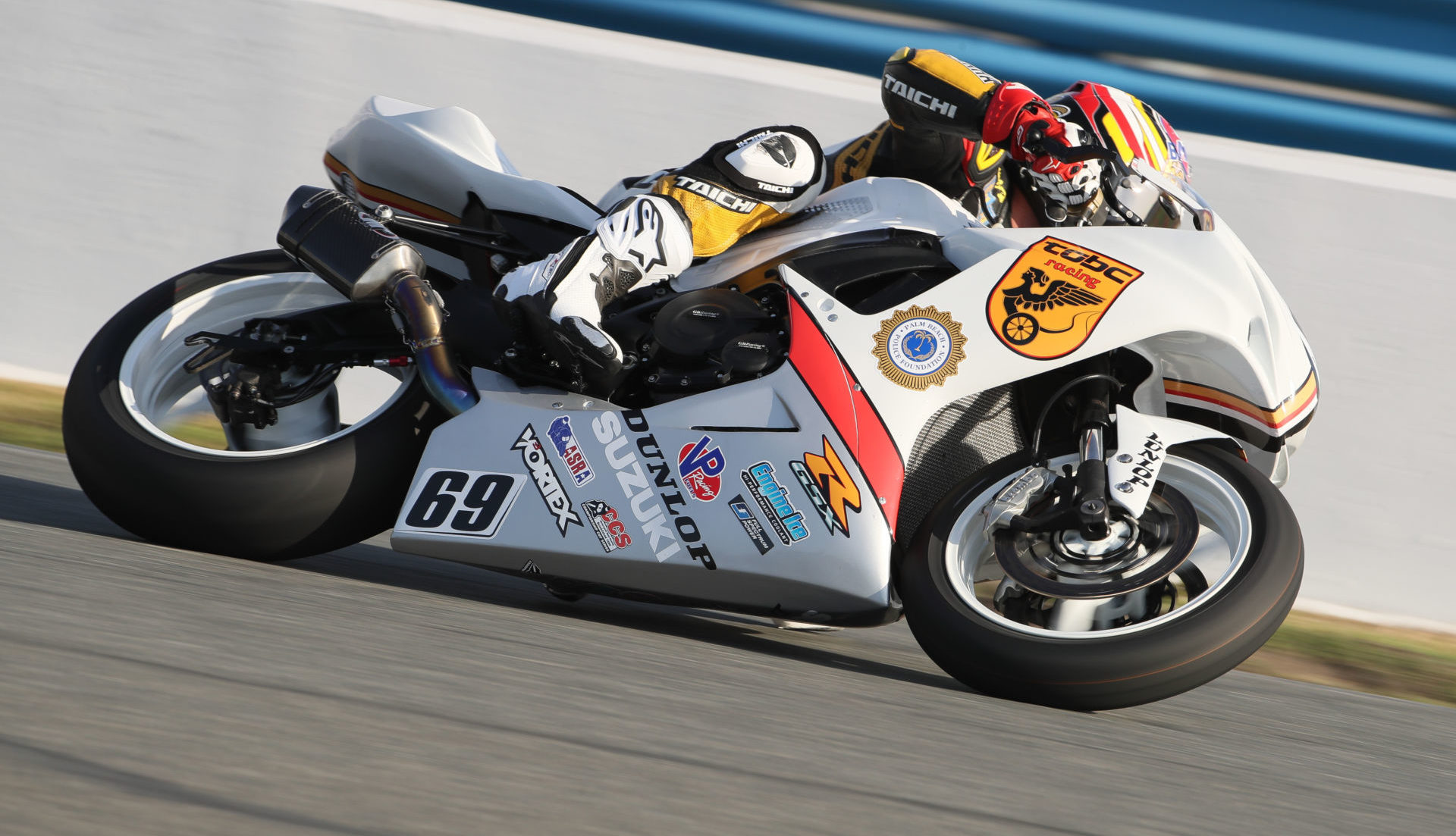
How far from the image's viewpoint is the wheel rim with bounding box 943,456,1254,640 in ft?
7.98

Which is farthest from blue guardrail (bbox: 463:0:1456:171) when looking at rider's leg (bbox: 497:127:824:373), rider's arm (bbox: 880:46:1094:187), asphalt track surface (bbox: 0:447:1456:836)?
asphalt track surface (bbox: 0:447:1456:836)

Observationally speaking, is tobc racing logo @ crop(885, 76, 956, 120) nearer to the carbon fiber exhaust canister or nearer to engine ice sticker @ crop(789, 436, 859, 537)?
engine ice sticker @ crop(789, 436, 859, 537)

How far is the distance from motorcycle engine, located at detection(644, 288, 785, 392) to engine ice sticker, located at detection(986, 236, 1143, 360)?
460mm

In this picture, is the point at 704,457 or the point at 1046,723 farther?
the point at 704,457

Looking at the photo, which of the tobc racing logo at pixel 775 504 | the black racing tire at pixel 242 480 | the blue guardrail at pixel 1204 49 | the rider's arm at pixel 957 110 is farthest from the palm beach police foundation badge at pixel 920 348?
the blue guardrail at pixel 1204 49

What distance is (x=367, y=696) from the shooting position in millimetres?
1985

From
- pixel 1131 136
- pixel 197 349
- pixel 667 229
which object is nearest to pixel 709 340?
pixel 667 229

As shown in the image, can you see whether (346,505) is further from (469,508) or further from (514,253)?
(514,253)

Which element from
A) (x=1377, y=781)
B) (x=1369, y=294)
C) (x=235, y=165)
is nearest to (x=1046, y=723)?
(x=1377, y=781)

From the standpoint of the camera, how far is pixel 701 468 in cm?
272

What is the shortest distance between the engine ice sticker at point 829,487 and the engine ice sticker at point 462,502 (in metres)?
0.60

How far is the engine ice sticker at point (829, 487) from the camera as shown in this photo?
2.62m

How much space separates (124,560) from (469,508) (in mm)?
687

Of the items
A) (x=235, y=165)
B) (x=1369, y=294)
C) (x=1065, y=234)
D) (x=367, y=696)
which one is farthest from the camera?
(x=235, y=165)
